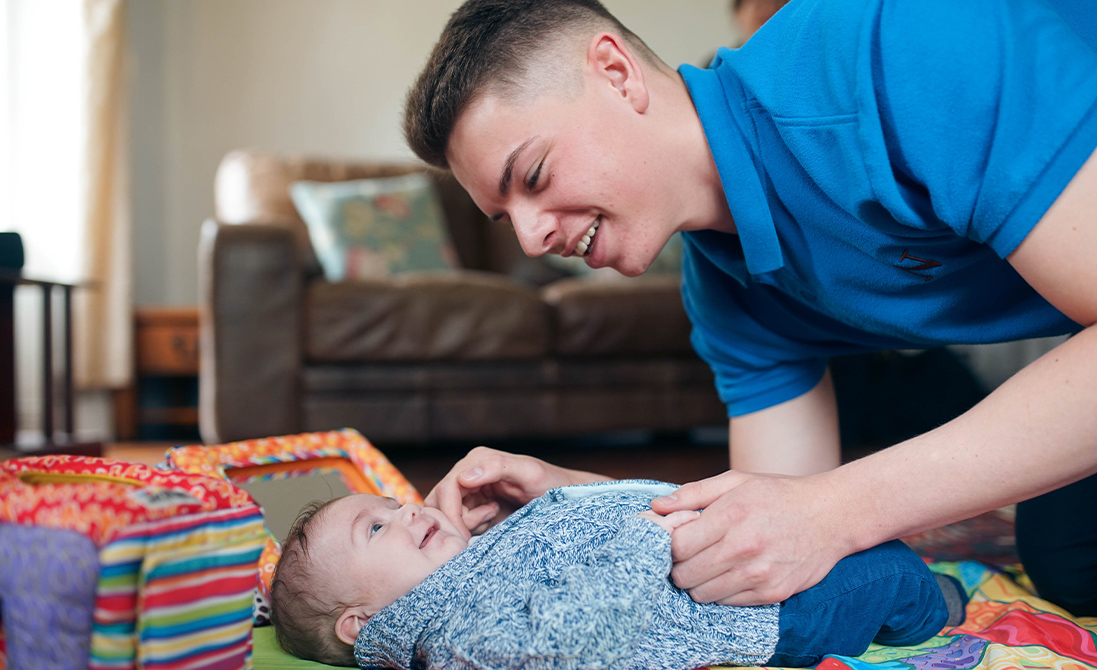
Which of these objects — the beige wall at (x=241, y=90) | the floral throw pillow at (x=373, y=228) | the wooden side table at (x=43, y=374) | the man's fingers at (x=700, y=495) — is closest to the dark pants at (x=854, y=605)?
the man's fingers at (x=700, y=495)

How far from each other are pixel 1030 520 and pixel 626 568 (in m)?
0.70

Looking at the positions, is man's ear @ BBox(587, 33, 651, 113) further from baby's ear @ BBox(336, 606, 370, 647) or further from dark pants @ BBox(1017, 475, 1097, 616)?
dark pants @ BBox(1017, 475, 1097, 616)

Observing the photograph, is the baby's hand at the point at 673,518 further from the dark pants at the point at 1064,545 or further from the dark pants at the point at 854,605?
the dark pants at the point at 1064,545

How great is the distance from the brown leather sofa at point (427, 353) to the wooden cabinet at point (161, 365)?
28.7 inches

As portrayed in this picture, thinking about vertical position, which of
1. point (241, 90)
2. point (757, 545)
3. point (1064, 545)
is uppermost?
point (241, 90)

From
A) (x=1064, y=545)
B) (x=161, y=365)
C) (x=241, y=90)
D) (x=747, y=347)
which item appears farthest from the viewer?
(x=241, y=90)

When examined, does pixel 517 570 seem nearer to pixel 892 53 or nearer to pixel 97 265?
pixel 892 53

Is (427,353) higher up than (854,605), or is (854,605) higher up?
(854,605)

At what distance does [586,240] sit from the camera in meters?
0.96

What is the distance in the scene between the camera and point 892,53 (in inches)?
27.9

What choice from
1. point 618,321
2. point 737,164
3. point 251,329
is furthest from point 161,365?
point 737,164

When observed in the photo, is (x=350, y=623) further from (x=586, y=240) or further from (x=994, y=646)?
(x=994, y=646)

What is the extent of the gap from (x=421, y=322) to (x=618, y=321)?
2.00 feet

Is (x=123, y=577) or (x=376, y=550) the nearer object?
(x=123, y=577)
